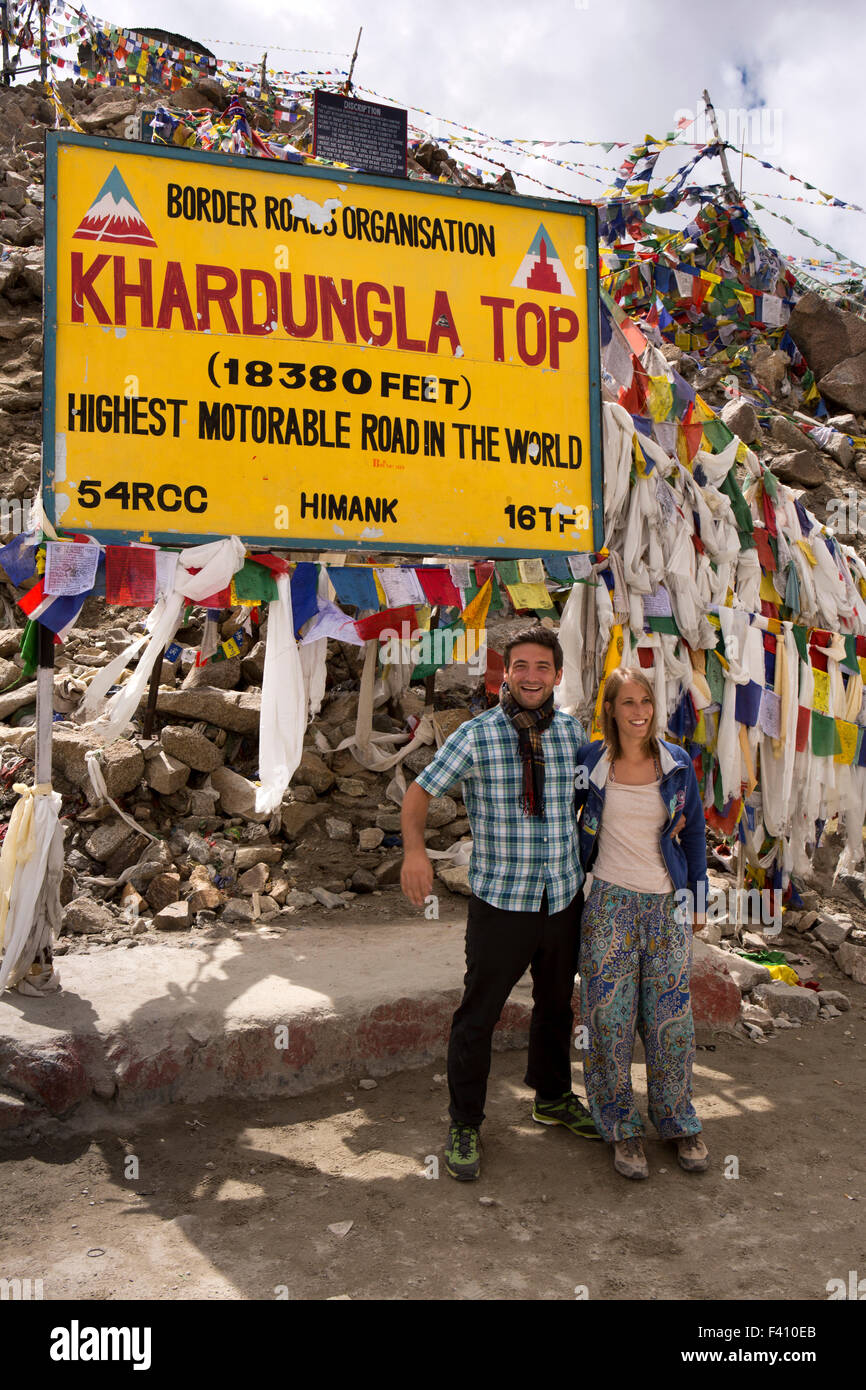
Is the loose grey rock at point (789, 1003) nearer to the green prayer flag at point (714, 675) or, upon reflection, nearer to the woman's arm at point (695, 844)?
the green prayer flag at point (714, 675)

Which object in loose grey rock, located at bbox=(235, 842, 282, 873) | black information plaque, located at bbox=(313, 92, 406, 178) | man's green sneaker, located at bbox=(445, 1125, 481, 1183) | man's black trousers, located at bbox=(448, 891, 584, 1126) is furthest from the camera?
loose grey rock, located at bbox=(235, 842, 282, 873)

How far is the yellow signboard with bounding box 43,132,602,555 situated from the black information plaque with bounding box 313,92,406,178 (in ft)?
2.71

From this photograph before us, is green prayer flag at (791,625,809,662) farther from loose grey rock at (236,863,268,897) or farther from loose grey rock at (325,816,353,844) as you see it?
loose grey rock at (236,863,268,897)

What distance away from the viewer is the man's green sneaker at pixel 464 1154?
3.42 metres

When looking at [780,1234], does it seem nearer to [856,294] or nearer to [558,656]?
[558,656]

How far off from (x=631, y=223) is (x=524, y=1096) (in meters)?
14.5

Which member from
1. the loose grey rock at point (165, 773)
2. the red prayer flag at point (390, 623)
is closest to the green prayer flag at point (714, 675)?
the red prayer flag at point (390, 623)

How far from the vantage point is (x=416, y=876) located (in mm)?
3209

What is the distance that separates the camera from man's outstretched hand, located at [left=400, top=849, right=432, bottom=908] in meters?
3.20

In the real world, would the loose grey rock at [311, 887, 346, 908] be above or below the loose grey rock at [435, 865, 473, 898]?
below

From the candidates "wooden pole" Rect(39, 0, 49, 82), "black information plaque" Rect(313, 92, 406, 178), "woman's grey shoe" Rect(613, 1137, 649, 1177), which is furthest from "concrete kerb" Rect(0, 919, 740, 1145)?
"wooden pole" Rect(39, 0, 49, 82)

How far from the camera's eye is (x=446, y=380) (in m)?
4.59

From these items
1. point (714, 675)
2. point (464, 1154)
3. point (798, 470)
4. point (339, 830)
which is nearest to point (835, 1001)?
point (714, 675)

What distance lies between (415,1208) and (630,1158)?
792mm
